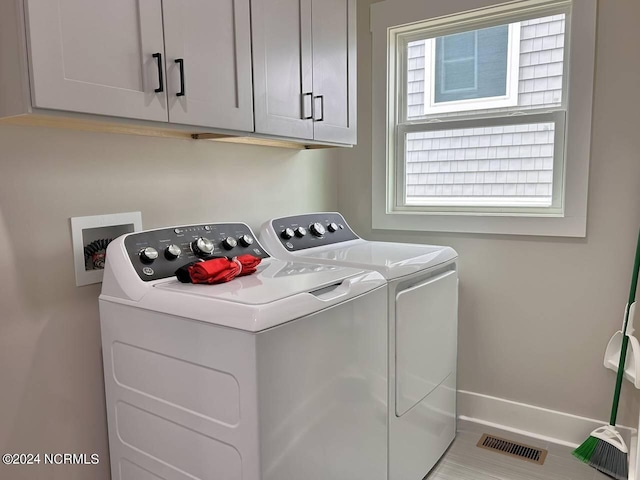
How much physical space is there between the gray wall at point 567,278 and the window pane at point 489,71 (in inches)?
8.5

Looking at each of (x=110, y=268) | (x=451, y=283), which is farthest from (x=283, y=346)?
(x=451, y=283)

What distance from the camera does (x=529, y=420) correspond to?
Answer: 2.30m

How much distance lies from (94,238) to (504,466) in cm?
194

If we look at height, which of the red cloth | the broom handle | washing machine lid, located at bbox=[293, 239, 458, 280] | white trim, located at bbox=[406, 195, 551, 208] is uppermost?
white trim, located at bbox=[406, 195, 551, 208]

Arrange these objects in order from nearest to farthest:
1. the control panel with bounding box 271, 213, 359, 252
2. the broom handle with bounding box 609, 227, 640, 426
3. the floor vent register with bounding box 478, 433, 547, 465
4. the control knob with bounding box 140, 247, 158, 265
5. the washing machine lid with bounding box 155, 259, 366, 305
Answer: the washing machine lid with bounding box 155, 259, 366, 305
the control knob with bounding box 140, 247, 158, 265
the broom handle with bounding box 609, 227, 640, 426
the control panel with bounding box 271, 213, 359, 252
the floor vent register with bounding box 478, 433, 547, 465

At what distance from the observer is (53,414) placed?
1.42 m

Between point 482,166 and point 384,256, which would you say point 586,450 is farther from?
A: point 482,166

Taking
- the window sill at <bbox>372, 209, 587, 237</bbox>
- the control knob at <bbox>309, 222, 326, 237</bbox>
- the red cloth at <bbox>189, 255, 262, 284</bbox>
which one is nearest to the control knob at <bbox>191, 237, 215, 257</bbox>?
the red cloth at <bbox>189, 255, 262, 284</bbox>

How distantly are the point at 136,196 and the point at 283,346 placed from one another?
830 millimetres

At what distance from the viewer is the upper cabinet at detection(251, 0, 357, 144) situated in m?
1.61

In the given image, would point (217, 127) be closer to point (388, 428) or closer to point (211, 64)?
point (211, 64)

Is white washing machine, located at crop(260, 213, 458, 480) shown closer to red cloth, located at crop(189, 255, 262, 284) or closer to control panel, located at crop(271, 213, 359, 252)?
control panel, located at crop(271, 213, 359, 252)

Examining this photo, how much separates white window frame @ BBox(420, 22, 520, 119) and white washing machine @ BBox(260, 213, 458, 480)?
0.86 meters

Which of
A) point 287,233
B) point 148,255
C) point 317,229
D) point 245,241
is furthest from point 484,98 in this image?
point 148,255
